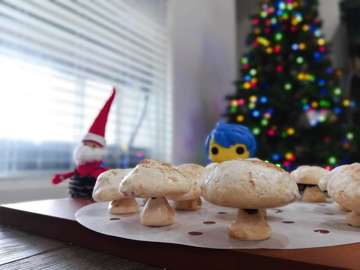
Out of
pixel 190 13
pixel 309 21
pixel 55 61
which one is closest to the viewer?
pixel 55 61

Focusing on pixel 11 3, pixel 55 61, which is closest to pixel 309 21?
pixel 55 61

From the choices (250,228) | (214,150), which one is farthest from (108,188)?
(214,150)

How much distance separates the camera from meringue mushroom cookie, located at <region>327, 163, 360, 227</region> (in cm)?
37

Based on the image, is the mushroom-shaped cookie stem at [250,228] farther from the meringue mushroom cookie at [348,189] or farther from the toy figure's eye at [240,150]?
the toy figure's eye at [240,150]

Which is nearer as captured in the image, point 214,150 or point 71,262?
point 71,262

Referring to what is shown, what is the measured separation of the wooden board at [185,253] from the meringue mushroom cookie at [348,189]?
0.22 feet

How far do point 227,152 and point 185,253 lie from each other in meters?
0.43

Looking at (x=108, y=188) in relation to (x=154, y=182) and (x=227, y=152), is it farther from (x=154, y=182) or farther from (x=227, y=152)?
(x=227, y=152)

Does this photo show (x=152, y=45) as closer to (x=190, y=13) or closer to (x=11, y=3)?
(x=190, y=13)

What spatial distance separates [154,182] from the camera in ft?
1.25

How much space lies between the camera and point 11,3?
1.09m

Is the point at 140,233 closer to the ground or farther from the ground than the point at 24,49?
closer to the ground

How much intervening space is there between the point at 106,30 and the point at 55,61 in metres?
0.35

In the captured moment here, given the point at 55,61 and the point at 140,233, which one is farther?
the point at 55,61
